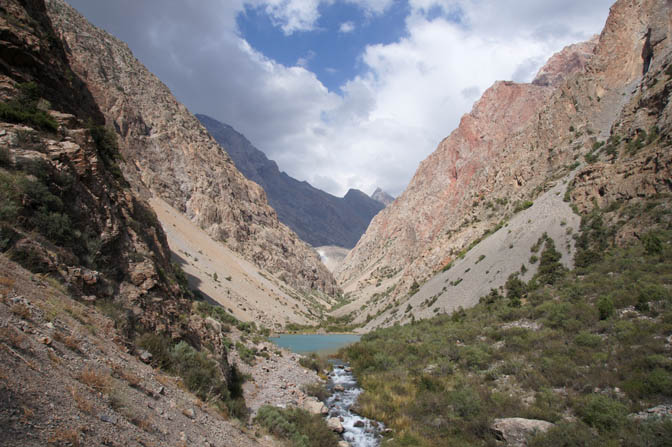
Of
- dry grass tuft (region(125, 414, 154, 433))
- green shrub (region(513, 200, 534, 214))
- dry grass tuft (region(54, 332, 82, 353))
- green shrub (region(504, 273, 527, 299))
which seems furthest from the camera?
green shrub (region(513, 200, 534, 214))

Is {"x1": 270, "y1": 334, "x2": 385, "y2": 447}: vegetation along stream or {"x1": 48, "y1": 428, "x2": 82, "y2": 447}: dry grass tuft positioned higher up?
{"x1": 48, "y1": 428, "x2": 82, "y2": 447}: dry grass tuft

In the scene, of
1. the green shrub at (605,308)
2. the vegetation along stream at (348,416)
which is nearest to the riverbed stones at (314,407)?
the vegetation along stream at (348,416)

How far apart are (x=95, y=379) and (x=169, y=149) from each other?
236ft

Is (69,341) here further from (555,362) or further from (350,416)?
(555,362)

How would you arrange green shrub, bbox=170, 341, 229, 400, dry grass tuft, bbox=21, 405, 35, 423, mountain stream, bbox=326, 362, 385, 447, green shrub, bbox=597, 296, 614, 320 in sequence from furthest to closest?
green shrub, bbox=597, 296, 614, 320
mountain stream, bbox=326, 362, 385, 447
green shrub, bbox=170, 341, 229, 400
dry grass tuft, bbox=21, 405, 35, 423

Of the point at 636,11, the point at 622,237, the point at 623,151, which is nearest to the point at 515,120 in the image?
the point at 636,11

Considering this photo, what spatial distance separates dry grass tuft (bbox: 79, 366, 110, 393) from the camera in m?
5.07

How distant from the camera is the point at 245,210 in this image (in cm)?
8119

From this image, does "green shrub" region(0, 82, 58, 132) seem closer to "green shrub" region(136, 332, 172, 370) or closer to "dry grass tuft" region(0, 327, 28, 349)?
"green shrub" region(136, 332, 172, 370)

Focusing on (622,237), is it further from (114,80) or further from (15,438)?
(114,80)

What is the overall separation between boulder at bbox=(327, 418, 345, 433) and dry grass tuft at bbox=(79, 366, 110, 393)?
10047 mm

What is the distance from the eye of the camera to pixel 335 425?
13.3 meters

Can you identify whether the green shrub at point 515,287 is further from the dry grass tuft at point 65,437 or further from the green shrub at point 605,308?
the dry grass tuft at point 65,437

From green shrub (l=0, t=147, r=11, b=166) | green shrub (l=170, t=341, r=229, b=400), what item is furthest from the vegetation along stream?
green shrub (l=0, t=147, r=11, b=166)
